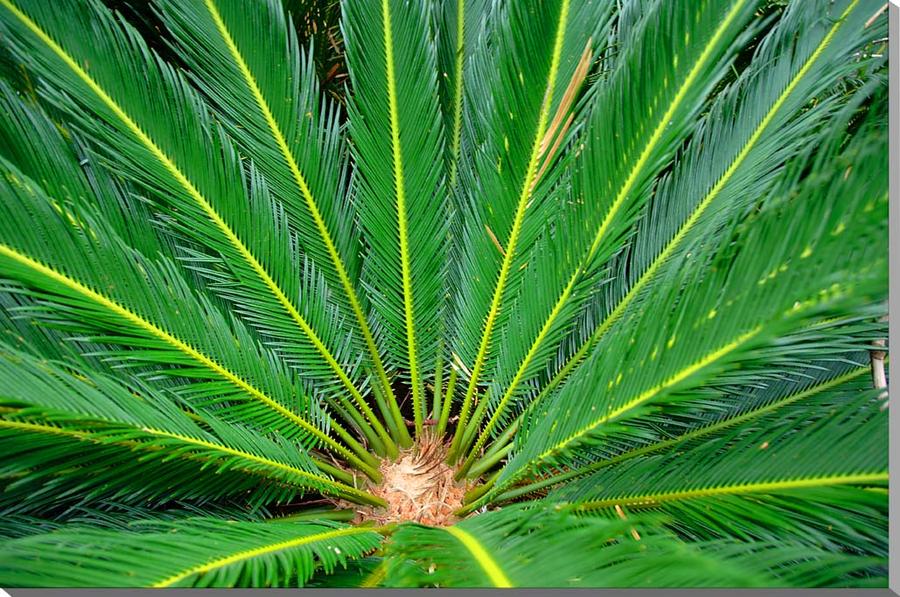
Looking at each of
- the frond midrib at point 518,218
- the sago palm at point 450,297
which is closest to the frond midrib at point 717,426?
the sago palm at point 450,297

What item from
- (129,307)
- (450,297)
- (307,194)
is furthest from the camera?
(450,297)

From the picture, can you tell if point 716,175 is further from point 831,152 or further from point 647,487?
point 647,487

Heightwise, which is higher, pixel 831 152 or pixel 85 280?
pixel 831 152

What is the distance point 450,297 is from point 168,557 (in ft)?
2.61

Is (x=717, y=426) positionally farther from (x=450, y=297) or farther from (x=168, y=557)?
(x=168, y=557)

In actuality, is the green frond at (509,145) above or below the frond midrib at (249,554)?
above

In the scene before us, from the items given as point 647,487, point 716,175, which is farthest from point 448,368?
point 716,175

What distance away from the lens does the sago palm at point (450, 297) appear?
0.80m

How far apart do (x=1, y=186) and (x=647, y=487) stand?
1.18 metres

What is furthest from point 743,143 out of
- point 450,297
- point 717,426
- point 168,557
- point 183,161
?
point 168,557

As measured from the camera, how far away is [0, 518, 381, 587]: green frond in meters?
0.77

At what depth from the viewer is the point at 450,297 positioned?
1410 mm

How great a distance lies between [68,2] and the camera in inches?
43.3

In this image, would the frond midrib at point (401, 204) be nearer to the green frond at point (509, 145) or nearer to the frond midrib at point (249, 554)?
the green frond at point (509, 145)
